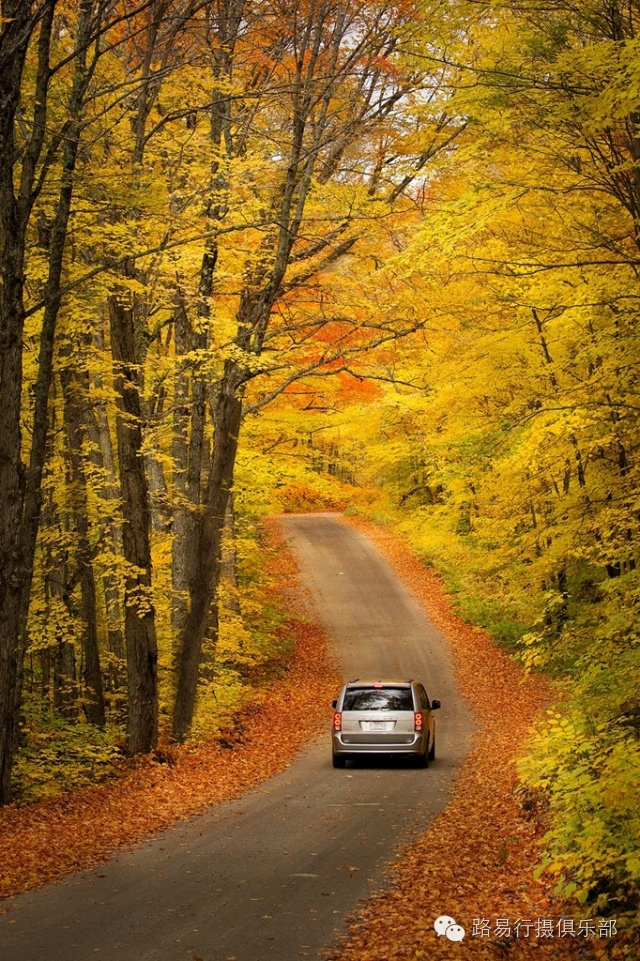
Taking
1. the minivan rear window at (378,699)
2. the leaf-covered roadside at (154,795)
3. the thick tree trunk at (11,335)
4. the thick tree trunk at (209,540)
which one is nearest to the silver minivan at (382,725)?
the minivan rear window at (378,699)

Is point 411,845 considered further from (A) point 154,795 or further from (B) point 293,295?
(B) point 293,295

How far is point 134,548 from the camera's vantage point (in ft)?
46.9

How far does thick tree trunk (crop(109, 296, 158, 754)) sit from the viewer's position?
14070 mm

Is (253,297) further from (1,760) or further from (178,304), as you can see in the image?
(1,760)

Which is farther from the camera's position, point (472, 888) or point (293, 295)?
point (293, 295)

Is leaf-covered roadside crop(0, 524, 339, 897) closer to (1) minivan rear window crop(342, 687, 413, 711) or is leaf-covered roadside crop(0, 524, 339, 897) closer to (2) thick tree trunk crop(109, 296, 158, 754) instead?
(2) thick tree trunk crop(109, 296, 158, 754)

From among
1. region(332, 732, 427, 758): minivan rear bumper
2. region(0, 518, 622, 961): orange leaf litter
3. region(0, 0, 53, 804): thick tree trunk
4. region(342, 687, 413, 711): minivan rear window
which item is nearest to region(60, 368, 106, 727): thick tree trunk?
region(0, 518, 622, 961): orange leaf litter

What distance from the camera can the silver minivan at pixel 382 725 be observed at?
1551cm

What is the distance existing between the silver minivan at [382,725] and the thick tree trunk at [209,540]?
269 cm

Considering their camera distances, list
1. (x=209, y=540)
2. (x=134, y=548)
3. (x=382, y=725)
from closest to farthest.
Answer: (x=134, y=548), (x=382, y=725), (x=209, y=540)

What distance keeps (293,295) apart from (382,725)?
8574mm

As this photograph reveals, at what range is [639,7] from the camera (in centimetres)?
845

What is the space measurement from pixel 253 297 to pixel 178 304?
4.92ft

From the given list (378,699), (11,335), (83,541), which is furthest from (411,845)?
(83,541)
